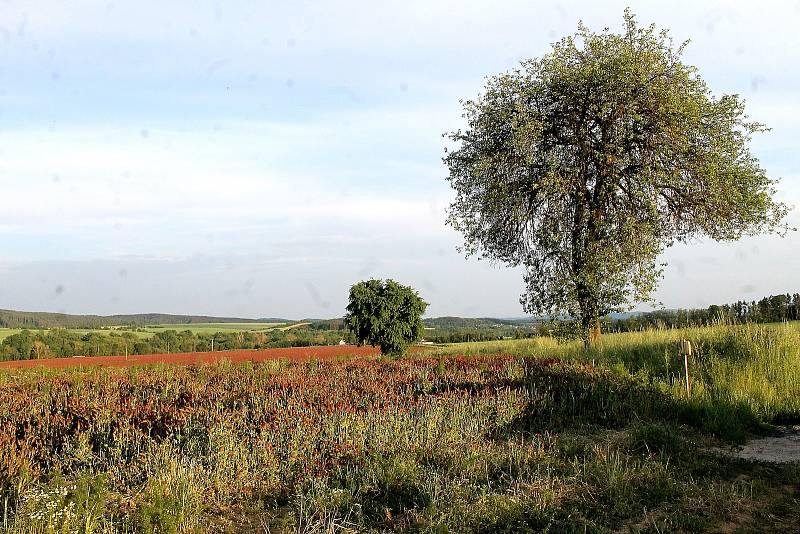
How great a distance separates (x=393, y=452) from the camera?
7695mm

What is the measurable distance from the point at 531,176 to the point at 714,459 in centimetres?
1114

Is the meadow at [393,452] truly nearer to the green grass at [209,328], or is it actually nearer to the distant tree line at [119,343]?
the distant tree line at [119,343]

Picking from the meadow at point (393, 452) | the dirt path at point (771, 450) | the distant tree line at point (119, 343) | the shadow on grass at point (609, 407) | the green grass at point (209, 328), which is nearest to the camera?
the meadow at point (393, 452)

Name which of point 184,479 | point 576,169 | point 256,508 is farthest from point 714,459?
point 576,169

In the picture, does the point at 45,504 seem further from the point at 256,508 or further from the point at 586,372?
the point at 586,372

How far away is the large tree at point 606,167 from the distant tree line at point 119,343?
25600 mm

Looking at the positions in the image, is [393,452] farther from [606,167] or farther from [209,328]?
[209,328]

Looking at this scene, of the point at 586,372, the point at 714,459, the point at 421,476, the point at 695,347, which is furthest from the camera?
the point at 695,347

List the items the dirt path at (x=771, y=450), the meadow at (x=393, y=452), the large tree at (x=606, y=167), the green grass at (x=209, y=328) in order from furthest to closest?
the green grass at (x=209, y=328) < the large tree at (x=606, y=167) < the dirt path at (x=771, y=450) < the meadow at (x=393, y=452)

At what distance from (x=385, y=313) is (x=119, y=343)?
97.6 ft

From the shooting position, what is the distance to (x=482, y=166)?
57.9 feet

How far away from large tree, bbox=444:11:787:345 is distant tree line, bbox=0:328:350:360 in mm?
25600

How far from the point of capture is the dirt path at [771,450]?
28.7 ft

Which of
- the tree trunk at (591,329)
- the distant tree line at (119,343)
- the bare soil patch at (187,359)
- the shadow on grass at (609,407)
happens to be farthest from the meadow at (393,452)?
the distant tree line at (119,343)
